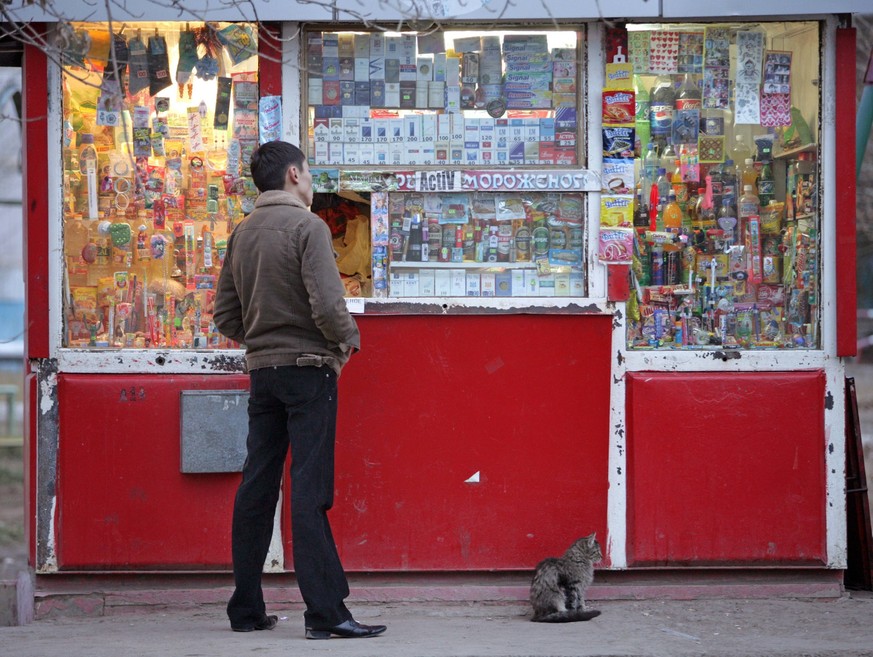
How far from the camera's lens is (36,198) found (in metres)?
4.91

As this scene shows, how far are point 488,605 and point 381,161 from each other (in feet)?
7.15

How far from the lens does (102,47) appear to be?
4.99m

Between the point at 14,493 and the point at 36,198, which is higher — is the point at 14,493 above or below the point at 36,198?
below

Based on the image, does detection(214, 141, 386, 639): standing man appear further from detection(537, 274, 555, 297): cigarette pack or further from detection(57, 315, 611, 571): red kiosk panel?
detection(537, 274, 555, 297): cigarette pack

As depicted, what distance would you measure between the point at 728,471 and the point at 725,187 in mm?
1385

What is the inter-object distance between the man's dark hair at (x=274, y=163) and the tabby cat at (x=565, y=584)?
204 cm

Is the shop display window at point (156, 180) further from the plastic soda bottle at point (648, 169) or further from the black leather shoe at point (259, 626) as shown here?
the plastic soda bottle at point (648, 169)

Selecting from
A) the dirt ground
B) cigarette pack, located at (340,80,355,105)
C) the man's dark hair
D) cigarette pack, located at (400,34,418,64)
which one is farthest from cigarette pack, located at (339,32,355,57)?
the dirt ground

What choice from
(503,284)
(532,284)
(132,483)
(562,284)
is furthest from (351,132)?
(132,483)

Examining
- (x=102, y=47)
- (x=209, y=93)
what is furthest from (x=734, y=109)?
(x=102, y=47)

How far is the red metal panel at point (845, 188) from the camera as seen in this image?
5.02 m

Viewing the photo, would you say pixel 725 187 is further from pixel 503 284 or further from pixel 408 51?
pixel 408 51

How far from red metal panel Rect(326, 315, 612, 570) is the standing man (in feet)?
2.28

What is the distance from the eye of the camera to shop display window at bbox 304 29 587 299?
16.7 feet
